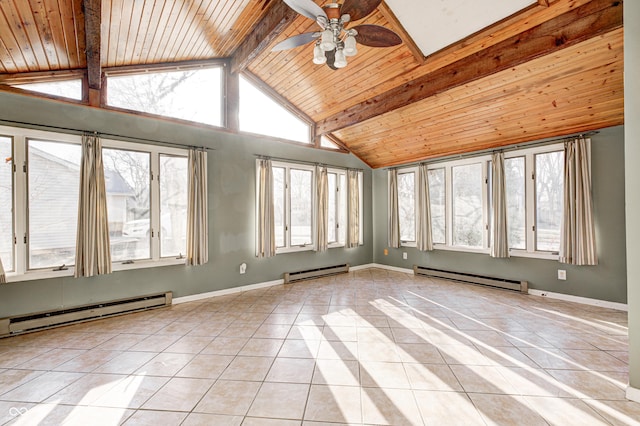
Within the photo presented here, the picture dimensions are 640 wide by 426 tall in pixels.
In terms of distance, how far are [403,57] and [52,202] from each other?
15.9 feet

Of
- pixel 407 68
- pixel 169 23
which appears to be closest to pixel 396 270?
pixel 407 68

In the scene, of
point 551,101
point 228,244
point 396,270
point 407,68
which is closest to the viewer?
point 551,101

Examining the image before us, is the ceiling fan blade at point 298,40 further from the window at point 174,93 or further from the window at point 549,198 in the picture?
the window at point 549,198

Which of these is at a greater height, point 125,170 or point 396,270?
point 125,170

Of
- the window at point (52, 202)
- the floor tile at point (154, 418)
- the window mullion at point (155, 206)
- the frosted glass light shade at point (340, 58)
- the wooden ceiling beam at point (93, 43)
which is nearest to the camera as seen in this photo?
the floor tile at point (154, 418)

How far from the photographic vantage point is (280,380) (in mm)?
2295

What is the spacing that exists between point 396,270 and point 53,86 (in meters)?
6.59

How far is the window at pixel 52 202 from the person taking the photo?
3307mm

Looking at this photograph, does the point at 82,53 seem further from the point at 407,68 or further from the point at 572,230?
the point at 572,230

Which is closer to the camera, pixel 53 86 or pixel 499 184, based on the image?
pixel 53 86

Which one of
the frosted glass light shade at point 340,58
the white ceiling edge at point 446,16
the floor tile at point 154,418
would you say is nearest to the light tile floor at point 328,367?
the floor tile at point 154,418

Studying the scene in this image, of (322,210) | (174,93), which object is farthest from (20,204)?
(322,210)

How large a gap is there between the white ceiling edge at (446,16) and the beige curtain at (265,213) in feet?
9.89

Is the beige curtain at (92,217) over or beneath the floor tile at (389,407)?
over
